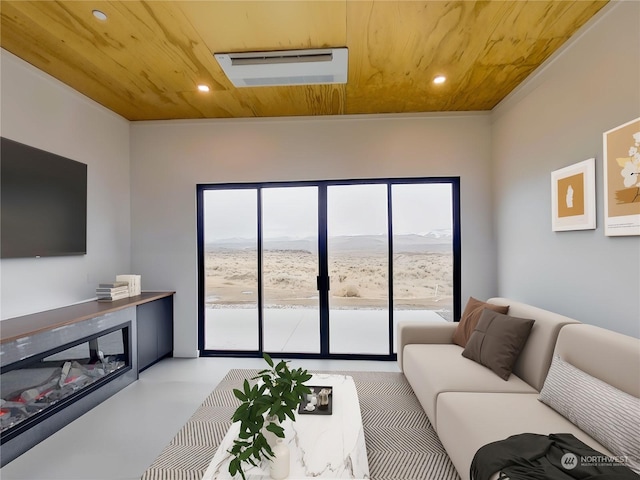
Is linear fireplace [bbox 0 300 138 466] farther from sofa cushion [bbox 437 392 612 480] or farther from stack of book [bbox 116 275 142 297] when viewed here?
sofa cushion [bbox 437 392 612 480]

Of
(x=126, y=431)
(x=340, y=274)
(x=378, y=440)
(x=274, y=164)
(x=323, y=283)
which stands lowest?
(x=126, y=431)

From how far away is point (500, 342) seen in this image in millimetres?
2146

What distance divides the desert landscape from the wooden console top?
0.95 meters

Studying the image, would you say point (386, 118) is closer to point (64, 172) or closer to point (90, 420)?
point (64, 172)

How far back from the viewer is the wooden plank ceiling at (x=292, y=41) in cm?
196

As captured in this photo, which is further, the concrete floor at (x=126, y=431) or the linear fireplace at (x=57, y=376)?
the linear fireplace at (x=57, y=376)

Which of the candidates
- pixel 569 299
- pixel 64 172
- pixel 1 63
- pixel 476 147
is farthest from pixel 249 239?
pixel 569 299

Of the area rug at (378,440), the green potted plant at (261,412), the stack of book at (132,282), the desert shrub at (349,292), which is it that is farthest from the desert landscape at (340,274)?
the green potted plant at (261,412)

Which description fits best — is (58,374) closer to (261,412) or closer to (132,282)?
(132,282)

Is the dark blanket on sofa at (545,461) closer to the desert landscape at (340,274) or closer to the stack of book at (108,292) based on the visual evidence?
the desert landscape at (340,274)

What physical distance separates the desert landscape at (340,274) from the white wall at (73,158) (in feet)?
3.74

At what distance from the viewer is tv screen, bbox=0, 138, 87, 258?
2.34 meters

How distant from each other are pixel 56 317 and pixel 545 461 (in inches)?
130

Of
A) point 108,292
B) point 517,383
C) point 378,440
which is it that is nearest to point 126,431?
point 108,292
